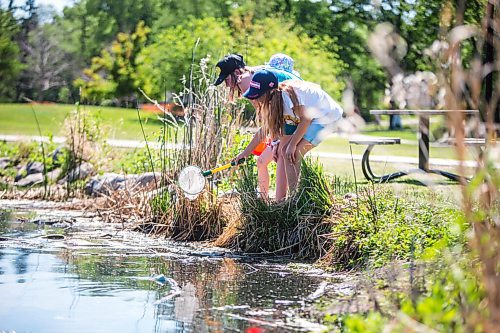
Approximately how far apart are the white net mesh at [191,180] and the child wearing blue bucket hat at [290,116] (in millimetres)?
602

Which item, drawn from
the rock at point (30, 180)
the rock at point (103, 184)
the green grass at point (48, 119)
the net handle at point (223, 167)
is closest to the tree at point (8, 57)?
the green grass at point (48, 119)

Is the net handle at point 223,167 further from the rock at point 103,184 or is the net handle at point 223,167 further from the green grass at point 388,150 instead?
the green grass at point 388,150

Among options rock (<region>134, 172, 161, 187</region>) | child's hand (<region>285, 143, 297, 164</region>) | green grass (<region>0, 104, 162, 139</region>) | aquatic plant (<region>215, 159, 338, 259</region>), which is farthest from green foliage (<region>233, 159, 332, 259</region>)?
green grass (<region>0, 104, 162, 139</region>)

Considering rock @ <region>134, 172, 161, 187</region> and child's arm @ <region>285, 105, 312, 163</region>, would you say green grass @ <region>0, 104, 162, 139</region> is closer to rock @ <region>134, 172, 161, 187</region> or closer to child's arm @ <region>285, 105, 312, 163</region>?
rock @ <region>134, 172, 161, 187</region>

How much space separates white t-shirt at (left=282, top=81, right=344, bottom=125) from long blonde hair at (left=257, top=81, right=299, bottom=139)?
35 millimetres

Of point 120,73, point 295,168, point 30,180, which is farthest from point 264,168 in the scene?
point 120,73

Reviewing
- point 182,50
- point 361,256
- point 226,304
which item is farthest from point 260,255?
point 182,50

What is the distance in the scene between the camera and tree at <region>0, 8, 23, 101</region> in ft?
122

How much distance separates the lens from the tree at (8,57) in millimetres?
37122

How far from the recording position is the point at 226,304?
609cm

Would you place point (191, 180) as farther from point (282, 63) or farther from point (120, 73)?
point (120, 73)

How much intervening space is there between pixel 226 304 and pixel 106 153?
27.3 feet

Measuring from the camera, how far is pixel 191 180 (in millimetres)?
8875

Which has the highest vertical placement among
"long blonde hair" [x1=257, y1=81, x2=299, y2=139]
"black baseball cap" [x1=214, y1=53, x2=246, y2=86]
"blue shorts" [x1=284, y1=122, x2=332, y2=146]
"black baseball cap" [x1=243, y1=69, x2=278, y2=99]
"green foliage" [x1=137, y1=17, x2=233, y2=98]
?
"green foliage" [x1=137, y1=17, x2=233, y2=98]
